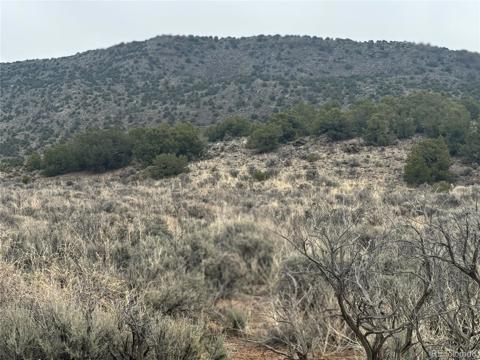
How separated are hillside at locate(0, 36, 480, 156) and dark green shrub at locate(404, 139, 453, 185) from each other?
25996 mm

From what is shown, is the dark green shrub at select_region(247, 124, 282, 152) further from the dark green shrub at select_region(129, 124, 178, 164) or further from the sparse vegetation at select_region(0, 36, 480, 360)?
the dark green shrub at select_region(129, 124, 178, 164)

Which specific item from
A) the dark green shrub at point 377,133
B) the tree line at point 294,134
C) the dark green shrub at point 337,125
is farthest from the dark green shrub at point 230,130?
the dark green shrub at point 377,133

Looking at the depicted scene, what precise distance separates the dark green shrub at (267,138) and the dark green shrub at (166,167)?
4674 mm

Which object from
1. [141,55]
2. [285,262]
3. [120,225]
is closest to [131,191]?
[120,225]

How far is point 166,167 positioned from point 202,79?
39.0 m

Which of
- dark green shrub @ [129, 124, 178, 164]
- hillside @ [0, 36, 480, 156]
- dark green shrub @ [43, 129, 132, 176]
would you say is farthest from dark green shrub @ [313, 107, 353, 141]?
hillside @ [0, 36, 480, 156]

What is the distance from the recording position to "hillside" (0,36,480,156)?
164 feet

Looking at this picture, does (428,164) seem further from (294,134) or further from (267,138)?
(294,134)

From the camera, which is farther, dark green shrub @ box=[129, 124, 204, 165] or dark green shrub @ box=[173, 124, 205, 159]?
dark green shrub @ box=[173, 124, 205, 159]

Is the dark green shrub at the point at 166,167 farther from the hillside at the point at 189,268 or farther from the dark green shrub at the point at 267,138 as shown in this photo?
the hillside at the point at 189,268

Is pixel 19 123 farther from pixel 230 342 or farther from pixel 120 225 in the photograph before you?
pixel 230 342

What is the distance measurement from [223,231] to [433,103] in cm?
2194

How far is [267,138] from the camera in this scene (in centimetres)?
2734

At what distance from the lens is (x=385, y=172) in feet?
69.4
